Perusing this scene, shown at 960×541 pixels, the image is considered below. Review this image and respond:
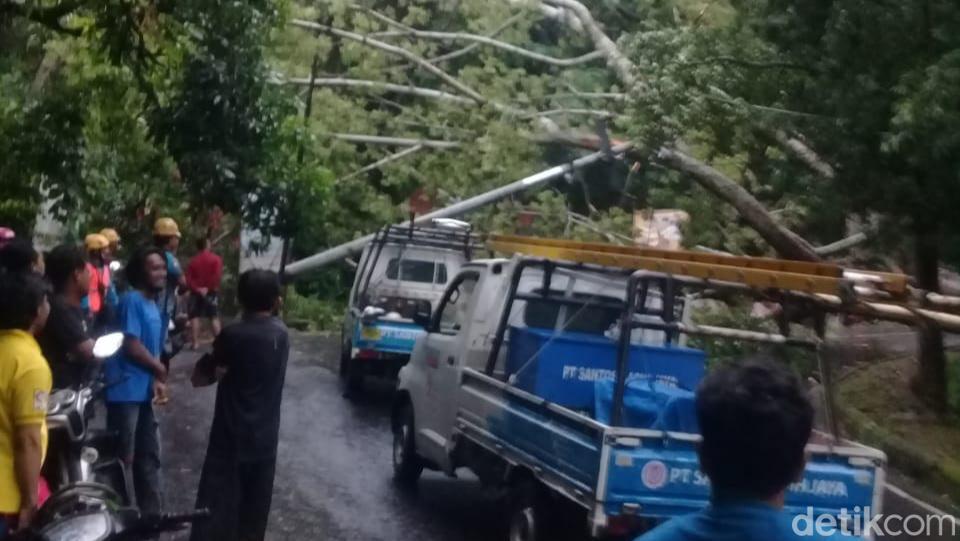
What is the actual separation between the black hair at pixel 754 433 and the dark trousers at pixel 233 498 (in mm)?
4611

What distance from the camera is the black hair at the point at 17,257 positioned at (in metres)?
7.72

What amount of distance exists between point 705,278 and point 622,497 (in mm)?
1297

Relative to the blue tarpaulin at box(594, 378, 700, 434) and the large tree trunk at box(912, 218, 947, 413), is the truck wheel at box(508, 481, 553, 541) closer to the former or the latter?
the blue tarpaulin at box(594, 378, 700, 434)

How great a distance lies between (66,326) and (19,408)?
2.40m

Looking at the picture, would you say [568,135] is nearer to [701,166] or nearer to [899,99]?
[701,166]

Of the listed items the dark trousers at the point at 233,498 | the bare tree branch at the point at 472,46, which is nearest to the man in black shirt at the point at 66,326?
the dark trousers at the point at 233,498

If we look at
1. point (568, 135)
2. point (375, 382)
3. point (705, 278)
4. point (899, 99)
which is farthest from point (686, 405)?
point (568, 135)

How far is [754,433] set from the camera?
270cm

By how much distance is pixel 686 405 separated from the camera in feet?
25.5

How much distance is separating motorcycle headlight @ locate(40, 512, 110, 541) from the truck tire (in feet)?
11.1

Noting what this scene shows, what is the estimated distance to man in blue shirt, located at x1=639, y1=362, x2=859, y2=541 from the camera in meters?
2.69

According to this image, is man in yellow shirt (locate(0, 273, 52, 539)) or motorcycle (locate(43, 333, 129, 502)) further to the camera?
motorcycle (locate(43, 333, 129, 502))

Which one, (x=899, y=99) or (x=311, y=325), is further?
(x=311, y=325)

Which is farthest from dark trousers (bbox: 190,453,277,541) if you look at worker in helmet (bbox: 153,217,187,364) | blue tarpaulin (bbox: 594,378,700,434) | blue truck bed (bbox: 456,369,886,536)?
blue tarpaulin (bbox: 594,378,700,434)
